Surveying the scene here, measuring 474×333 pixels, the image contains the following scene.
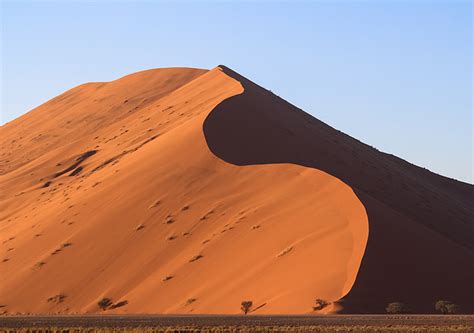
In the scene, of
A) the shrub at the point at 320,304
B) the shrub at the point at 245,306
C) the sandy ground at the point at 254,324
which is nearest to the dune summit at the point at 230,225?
the shrub at the point at 245,306

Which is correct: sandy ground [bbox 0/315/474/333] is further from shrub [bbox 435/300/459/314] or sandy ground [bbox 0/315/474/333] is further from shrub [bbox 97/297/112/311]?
shrub [bbox 97/297/112/311]

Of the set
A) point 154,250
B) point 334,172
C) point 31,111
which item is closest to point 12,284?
point 154,250

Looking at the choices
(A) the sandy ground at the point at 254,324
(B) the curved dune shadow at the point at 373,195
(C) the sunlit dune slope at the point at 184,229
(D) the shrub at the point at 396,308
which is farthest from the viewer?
(C) the sunlit dune slope at the point at 184,229

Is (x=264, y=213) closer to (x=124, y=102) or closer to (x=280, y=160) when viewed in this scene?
(x=280, y=160)

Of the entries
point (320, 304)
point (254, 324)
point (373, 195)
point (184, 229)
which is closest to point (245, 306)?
point (320, 304)

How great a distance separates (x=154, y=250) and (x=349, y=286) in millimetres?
13514

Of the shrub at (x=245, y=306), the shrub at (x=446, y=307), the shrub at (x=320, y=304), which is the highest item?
the shrub at (x=245, y=306)

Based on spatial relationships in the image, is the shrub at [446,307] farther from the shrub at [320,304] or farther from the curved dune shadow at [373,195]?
the shrub at [320,304]

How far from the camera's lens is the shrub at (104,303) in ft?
156

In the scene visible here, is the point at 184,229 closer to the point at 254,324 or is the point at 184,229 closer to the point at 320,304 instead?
the point at 320,304

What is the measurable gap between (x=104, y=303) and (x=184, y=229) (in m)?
6.33

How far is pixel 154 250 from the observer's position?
168 feet

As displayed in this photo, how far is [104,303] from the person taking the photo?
47875mm

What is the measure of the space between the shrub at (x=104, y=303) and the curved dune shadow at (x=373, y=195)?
41.6 feet
